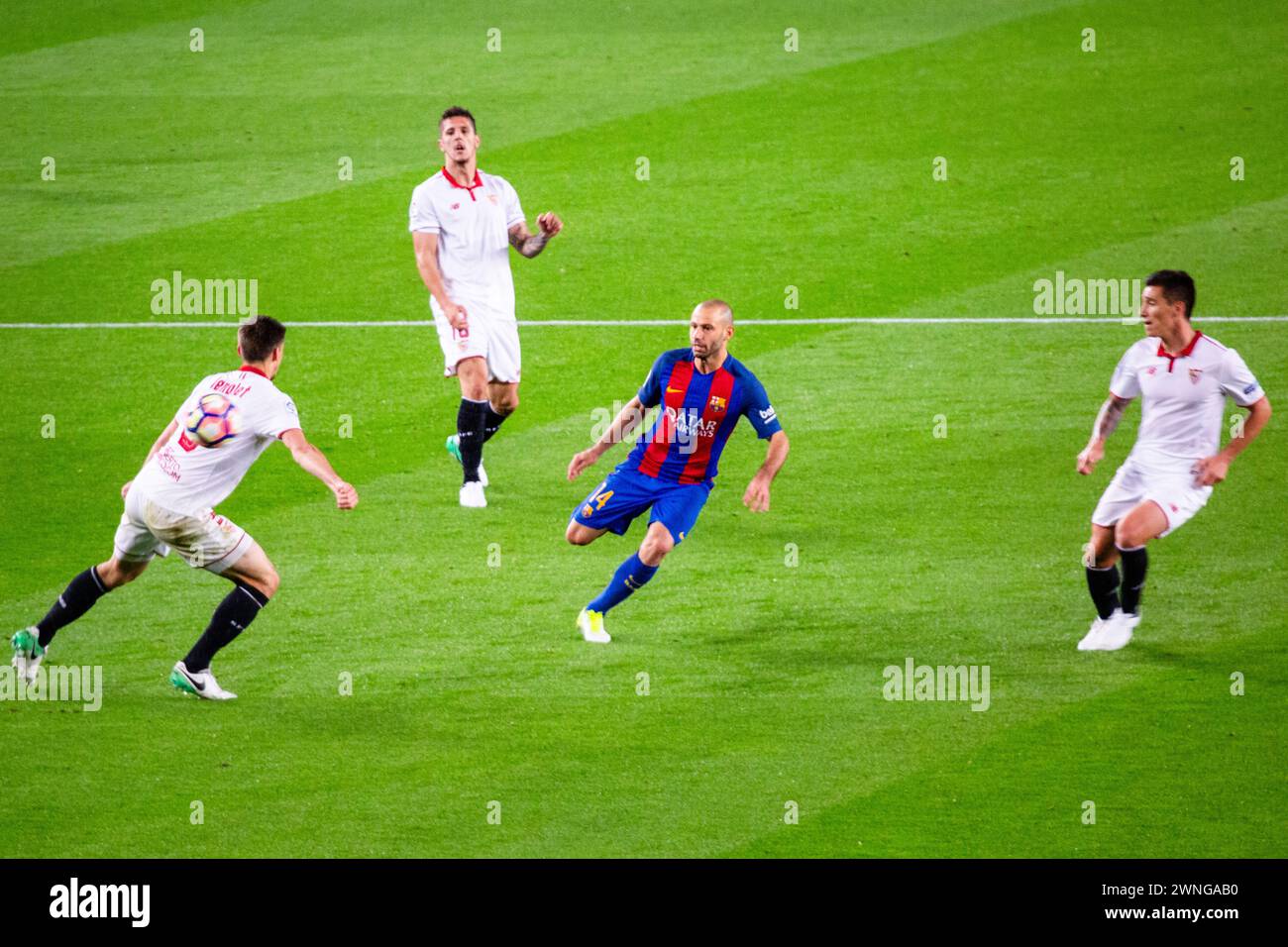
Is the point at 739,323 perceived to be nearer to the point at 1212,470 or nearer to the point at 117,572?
the point at 1212,470

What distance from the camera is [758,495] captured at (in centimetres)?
987

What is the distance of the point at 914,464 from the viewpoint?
532 inches

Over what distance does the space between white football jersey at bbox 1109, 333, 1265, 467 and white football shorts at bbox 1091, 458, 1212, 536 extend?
0.22ft

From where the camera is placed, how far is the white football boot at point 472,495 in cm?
1276

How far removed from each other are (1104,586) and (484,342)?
15.9ft

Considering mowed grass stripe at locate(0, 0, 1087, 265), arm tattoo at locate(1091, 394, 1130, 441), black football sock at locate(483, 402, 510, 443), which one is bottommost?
arm tattoo at locate(1091, 394, 1130, 441)

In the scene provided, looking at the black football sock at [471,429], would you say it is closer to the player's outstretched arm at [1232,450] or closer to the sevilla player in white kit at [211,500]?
the sevilla player in white kit at [211,500]

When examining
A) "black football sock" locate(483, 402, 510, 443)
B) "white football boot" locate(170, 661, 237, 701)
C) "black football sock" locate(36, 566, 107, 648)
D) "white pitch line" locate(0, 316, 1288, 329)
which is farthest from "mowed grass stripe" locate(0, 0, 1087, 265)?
"white football boot" locate(170, 661, 237, 701)

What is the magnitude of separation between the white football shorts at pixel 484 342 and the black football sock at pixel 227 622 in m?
3.68

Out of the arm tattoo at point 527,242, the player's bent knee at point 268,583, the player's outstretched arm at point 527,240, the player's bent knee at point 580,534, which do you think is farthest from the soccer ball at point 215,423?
the arm tattoo at point 527,242

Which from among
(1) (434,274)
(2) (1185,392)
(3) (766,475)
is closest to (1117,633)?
(2) (1185,392)

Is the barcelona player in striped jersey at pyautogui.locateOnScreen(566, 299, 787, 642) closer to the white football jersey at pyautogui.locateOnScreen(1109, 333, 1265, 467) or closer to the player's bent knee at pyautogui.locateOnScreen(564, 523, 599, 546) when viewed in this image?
the player's bent knee at pyautogui.locateOnScreen(564, 523, 599, 546)

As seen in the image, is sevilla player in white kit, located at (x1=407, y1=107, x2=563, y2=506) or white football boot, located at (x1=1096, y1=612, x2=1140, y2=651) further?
sevilla player in white kit, located at (x1=407, y1=107, x2=563, y2=506)

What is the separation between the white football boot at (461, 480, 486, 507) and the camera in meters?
12.8
